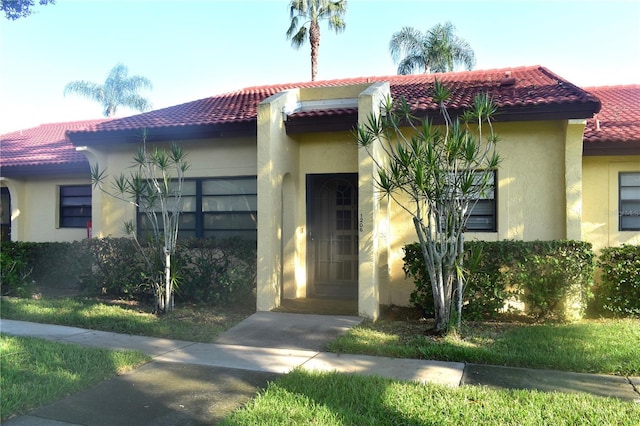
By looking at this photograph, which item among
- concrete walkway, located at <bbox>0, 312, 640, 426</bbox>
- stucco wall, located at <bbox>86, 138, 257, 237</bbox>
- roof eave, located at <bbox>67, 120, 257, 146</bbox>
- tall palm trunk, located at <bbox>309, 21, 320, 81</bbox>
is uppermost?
tall palm trunk, located at <bbox>309, 21, 320, 81</bbox>

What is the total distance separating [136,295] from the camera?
9320 mm

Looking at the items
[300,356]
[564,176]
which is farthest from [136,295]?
[564,176]

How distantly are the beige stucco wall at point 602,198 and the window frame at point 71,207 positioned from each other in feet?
38.3

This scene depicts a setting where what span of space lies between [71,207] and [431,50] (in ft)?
81.0

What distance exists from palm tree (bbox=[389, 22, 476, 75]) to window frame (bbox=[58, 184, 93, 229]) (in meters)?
23.9

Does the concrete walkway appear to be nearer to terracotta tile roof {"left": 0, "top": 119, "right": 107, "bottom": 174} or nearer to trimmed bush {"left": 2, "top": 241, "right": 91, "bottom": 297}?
trimmed bush {"left": 2, "top": 241, "right": 91, "bottom": 297}

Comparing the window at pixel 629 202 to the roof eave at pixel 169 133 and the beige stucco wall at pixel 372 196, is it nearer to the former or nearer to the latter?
the beige stucco wall at pixel 372 196

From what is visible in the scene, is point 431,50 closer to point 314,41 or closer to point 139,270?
point 314,41

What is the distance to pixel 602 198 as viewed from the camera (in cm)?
896

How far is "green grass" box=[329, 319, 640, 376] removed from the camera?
17.5 ft

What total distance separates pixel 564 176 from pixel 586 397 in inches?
196

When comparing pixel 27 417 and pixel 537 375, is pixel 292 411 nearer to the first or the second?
pixel 27 417

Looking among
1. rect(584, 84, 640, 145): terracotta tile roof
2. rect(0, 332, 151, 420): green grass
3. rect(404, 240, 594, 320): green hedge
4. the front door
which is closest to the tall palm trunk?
rect(584, 84, 640, 145): terracotta tile roof

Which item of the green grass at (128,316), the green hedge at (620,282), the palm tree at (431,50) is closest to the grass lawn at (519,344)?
the green hedge at (620,282)
